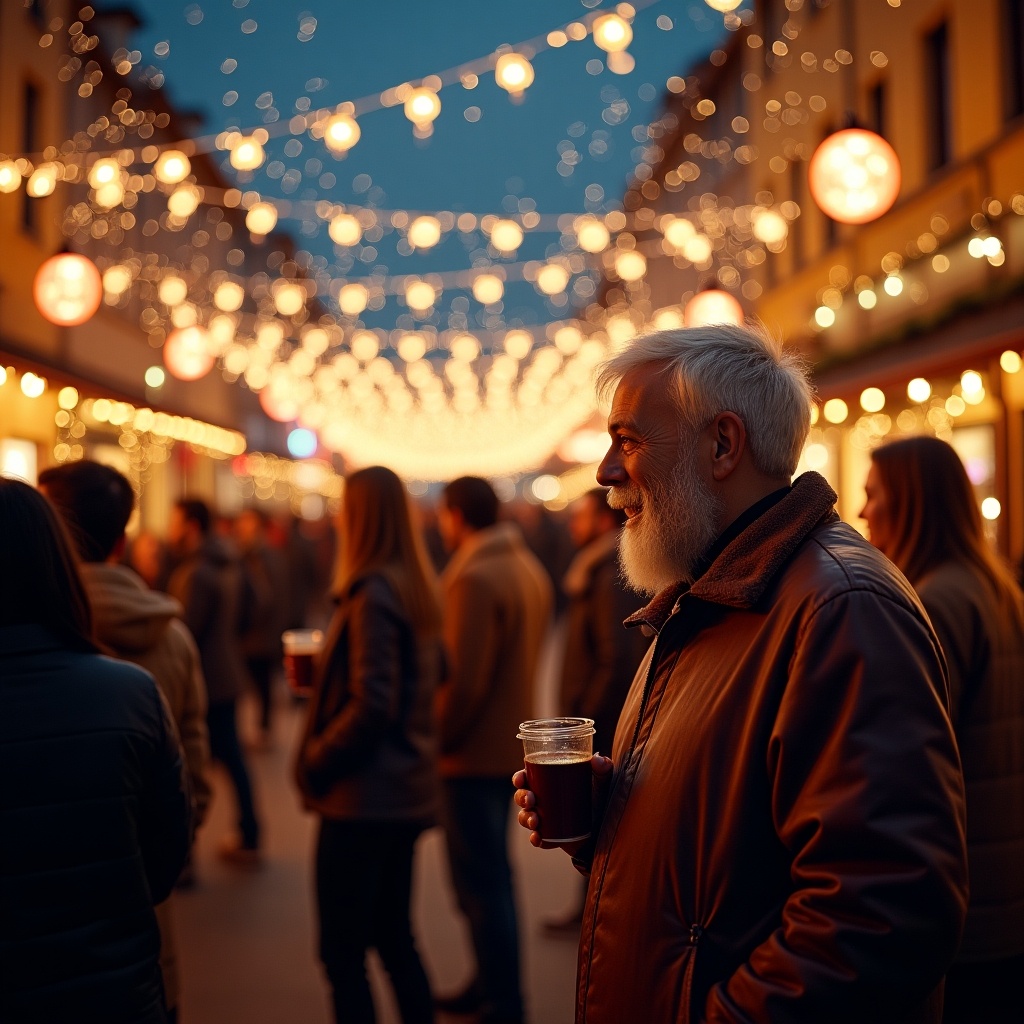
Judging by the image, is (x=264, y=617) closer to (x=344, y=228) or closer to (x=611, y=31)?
(x=344, y=228)

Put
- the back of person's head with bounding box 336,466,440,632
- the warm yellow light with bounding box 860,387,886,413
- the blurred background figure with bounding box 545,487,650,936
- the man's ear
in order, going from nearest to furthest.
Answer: the man's ear → the back of person's head with bounding box 336,466,440,632 → the blurred background figure with bounding box 545,487,650,936 → the warm yellow light with bounding box 860,387,886,413

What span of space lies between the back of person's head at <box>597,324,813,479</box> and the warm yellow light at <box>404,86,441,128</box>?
7132 mm

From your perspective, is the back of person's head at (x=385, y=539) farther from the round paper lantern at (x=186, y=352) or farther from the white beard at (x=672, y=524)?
the round paper lantern at (x=186, y=352)

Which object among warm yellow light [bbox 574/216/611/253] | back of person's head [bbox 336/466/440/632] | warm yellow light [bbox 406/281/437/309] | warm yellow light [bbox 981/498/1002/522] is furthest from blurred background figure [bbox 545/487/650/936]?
warm yellow light [bbox 406/281/437/309]

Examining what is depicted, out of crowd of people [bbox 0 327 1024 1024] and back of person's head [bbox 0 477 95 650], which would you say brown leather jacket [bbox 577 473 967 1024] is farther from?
back of person's head [bbox 0 477 95 650]

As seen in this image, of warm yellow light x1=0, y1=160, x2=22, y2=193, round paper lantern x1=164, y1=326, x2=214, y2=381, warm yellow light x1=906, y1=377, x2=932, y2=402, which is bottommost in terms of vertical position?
warm yellow light x1=906, y1=377, x2=932, y2=402

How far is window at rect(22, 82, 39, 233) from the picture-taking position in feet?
51.7

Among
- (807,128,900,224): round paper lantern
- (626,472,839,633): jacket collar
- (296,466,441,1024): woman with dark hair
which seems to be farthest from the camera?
(807,128,900,224): round paper lantern

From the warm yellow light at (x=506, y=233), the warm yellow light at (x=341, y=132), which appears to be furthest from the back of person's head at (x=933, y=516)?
the warm yellow light at (x=506, y=233)

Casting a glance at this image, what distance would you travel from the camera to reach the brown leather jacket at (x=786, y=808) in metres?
1.60

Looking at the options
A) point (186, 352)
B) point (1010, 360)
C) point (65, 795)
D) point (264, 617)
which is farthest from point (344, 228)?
point (65, 795)

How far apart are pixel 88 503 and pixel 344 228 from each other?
10.5 m

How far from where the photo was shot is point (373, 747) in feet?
13.2

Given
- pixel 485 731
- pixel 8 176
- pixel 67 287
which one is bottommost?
pixel 485 731
